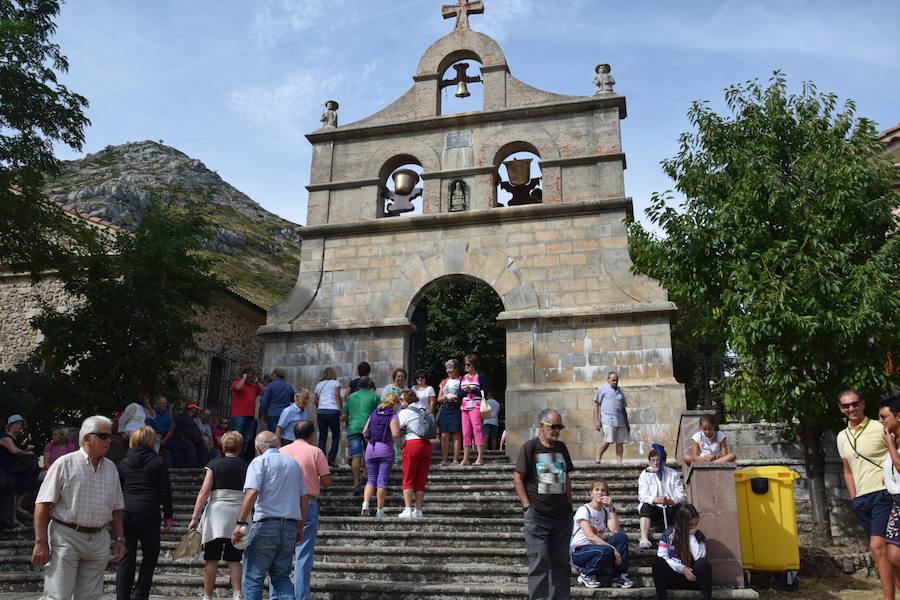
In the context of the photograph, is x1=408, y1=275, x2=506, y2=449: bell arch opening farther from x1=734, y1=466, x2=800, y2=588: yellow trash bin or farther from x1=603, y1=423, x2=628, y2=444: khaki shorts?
x1=734, y1=466, x2=800, y2=588: yellow trash bin

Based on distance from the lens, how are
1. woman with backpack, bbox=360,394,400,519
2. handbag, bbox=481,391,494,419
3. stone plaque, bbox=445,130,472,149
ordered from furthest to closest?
1. stone plaque, bbox=445,130,472,149
2. handbag, bbox=481,391,494,419
3. woman with backpack, bbox=360,394,400,519

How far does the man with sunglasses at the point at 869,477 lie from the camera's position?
6.03 meters

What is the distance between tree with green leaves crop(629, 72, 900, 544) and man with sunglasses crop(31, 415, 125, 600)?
8301mm

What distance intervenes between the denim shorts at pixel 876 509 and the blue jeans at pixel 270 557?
15.2 feet

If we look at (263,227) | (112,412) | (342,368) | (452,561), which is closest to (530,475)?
(452,561)

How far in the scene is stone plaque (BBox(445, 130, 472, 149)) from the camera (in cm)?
1551

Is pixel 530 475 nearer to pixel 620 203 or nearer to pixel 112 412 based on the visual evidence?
pixel 620 203

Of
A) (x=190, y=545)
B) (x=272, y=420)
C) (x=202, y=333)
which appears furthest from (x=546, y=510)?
(x=202, y=333)

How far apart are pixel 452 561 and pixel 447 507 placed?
5.53ft

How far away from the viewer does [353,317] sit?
1491 centimetres

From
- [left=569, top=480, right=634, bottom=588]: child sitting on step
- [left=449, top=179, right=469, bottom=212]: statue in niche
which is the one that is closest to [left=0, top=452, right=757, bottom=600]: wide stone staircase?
[left=569, top=480, right=634, bottom=588]: child sitting on step

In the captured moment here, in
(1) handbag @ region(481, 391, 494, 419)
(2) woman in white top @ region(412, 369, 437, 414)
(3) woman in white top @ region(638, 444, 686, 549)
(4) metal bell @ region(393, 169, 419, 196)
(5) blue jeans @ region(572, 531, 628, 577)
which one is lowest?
(5) blue jeans @ region(572, 531, 628, 577)

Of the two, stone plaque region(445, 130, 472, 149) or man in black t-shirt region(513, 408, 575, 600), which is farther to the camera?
stone plaque region(445, 130, 472, 149)

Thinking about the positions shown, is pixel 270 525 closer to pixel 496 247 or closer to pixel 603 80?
pixel 496 247
